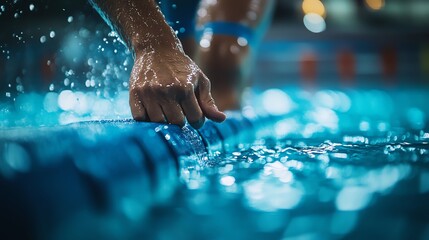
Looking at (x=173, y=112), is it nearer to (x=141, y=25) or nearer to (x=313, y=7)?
(x=141, y=25)

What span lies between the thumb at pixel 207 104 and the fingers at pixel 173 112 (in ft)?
0.16

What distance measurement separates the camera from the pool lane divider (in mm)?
497

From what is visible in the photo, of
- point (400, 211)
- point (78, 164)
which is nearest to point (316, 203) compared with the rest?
point (400, 211)

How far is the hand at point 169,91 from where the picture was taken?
2.84ft

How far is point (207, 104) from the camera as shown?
3.05 feet

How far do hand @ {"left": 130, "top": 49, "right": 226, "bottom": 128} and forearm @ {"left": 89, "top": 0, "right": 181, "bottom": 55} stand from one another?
3 centimetres

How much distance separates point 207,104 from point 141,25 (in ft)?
0.77

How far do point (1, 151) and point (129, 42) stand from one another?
1.91 ft

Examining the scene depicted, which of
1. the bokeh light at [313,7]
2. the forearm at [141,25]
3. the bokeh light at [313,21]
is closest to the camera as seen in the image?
the forearm at [141,25]

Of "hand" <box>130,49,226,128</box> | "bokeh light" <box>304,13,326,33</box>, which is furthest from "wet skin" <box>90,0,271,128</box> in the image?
"bokeh light" <box>304,13,326,33</box>

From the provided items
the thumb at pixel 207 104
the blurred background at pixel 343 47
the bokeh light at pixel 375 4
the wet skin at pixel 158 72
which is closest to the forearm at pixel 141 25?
the wet skin at pixel 158 72

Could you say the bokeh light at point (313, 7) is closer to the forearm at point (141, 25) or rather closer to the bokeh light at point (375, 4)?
the bokeh light at point (375, 4)

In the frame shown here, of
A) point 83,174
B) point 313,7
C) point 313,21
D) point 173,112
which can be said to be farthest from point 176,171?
point 313,7

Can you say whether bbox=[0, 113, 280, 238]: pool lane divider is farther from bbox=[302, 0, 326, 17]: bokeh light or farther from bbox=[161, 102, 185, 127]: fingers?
bbox=[302, 0, 326, 17]: bokeh light
